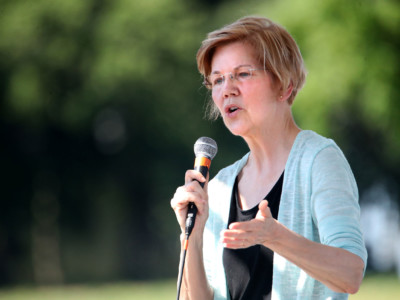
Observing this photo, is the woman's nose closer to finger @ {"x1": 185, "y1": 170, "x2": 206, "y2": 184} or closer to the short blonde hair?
the short blonde hair

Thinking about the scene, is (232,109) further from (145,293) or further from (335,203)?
(145,293)

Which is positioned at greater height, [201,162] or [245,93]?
[245,93]

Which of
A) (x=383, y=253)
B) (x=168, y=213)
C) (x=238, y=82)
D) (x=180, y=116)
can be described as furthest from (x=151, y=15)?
(x=238, y=82)

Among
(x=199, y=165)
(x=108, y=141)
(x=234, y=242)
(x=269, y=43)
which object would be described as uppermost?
(x=108, y=141)

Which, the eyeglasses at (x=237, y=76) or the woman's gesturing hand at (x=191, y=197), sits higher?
the eyeglasses at (x=237, y=76)

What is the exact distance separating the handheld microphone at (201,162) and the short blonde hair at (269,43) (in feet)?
1.14

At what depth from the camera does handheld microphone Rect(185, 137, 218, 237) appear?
7.36 feet

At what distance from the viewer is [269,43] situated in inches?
94.7

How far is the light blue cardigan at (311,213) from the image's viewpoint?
79.6 inches

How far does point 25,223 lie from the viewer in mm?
21156

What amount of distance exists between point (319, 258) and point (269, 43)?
85 cm

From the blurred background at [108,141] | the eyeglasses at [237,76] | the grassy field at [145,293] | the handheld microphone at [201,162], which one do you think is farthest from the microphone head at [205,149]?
the blurred background at [108,141]

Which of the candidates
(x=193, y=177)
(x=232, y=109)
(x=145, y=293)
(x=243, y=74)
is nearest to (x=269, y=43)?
(x=243, y=74)

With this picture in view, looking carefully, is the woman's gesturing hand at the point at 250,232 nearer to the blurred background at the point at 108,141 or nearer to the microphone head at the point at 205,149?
the microphone head at the point at 205,149
